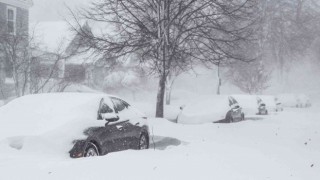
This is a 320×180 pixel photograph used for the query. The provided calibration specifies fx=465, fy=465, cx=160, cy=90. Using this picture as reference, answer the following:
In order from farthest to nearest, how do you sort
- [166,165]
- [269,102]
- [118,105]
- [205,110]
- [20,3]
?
[269,102], [20,3], [205,110], [118,105], [166,165]

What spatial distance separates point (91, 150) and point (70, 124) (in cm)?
63

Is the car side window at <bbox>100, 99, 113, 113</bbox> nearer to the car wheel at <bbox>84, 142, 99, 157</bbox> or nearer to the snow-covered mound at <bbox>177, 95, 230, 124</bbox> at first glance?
the car wheel at <bbox>84, 142, 99, 157</bbox>

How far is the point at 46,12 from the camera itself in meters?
102

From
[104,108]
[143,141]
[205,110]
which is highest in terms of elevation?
[104,108]

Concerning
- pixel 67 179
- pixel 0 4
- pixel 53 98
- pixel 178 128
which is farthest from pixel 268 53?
pixel 67 179

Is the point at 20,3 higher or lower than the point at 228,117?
higher

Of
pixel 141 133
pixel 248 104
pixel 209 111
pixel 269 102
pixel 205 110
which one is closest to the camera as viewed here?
pixel 141 133

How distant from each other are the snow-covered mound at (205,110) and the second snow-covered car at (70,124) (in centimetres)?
783

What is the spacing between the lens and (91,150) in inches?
318

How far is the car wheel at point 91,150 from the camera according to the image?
790cm

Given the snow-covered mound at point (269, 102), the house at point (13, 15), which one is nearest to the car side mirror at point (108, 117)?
the house at point (13, 15)

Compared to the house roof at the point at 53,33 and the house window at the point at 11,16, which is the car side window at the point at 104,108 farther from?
the house roof at the point at 53,33

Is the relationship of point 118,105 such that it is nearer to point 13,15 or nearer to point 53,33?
point 13,15

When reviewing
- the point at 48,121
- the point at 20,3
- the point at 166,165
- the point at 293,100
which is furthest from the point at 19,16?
the point at 293,100
